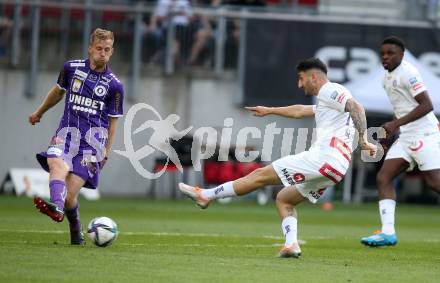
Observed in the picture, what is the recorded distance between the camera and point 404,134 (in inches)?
531

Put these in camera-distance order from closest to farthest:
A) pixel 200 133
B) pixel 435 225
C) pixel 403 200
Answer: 1. pixel 435 225
2. pixel 200 133
3. pixel 403 200

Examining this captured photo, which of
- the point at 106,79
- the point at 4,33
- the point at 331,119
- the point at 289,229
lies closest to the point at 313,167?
the point at 331,119

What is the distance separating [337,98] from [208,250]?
2247 millimetres

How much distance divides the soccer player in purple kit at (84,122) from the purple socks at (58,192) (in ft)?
0.65

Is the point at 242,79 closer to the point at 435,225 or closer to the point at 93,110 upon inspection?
the point at 435,225

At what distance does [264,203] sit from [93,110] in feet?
42.7

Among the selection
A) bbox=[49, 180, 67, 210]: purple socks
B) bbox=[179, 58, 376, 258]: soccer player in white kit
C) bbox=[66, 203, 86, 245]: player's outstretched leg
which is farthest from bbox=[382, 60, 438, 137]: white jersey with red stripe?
bbox=[49, 180, 67, 210]: purple socks

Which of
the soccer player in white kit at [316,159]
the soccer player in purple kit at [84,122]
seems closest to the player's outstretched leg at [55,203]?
the soccer player in purple kit at [84,122]

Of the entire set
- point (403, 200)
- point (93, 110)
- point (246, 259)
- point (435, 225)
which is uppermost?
Answer: point (93, 110)

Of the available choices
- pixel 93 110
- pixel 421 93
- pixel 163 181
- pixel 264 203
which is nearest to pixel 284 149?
pixel 264 203

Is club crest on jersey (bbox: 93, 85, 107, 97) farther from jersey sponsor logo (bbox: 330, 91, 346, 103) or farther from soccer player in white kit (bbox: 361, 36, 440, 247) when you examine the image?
soccer player in white kit (bbox: 361, 36, 440, 247)

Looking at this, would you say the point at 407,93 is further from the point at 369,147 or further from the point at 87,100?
the point at 87,100

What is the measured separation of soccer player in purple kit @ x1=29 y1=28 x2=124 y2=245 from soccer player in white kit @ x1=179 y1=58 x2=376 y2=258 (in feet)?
4.05

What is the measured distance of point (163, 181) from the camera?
25172 millimetres
